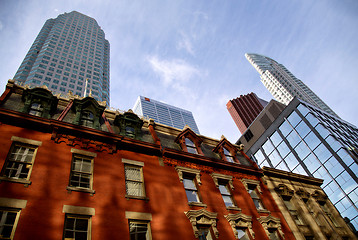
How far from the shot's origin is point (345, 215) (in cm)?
3334

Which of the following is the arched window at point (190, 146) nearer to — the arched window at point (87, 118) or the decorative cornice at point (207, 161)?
the decorative cornice at point (207, 161)

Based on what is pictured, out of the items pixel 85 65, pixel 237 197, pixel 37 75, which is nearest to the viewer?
pixel 237 197

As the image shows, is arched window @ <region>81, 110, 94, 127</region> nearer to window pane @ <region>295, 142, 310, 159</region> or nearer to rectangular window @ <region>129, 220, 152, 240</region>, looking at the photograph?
rectangular window @ <region>129, 220, 152, 240</region>

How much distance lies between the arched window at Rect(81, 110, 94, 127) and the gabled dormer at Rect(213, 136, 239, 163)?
11.5 m

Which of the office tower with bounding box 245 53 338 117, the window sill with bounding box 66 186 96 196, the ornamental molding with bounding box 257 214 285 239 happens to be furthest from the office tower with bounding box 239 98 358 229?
the office tower with bounding box 245 53 338 117

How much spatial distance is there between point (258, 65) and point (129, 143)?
617 ft

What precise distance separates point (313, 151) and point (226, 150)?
2264 centimetres

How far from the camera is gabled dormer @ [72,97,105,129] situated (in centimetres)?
1708

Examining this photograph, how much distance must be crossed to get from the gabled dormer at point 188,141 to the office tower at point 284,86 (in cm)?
13377

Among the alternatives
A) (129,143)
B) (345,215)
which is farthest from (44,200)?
(345,215)

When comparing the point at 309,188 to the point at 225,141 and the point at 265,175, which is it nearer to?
the point at 265,175

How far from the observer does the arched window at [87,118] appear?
56.2ft

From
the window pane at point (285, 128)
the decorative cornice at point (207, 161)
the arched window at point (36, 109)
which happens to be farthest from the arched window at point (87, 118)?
the window pane at point (285, 128)

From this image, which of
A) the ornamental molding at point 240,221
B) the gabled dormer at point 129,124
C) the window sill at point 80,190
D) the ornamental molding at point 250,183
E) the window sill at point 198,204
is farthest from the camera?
the ornamental molding at point 250,183
